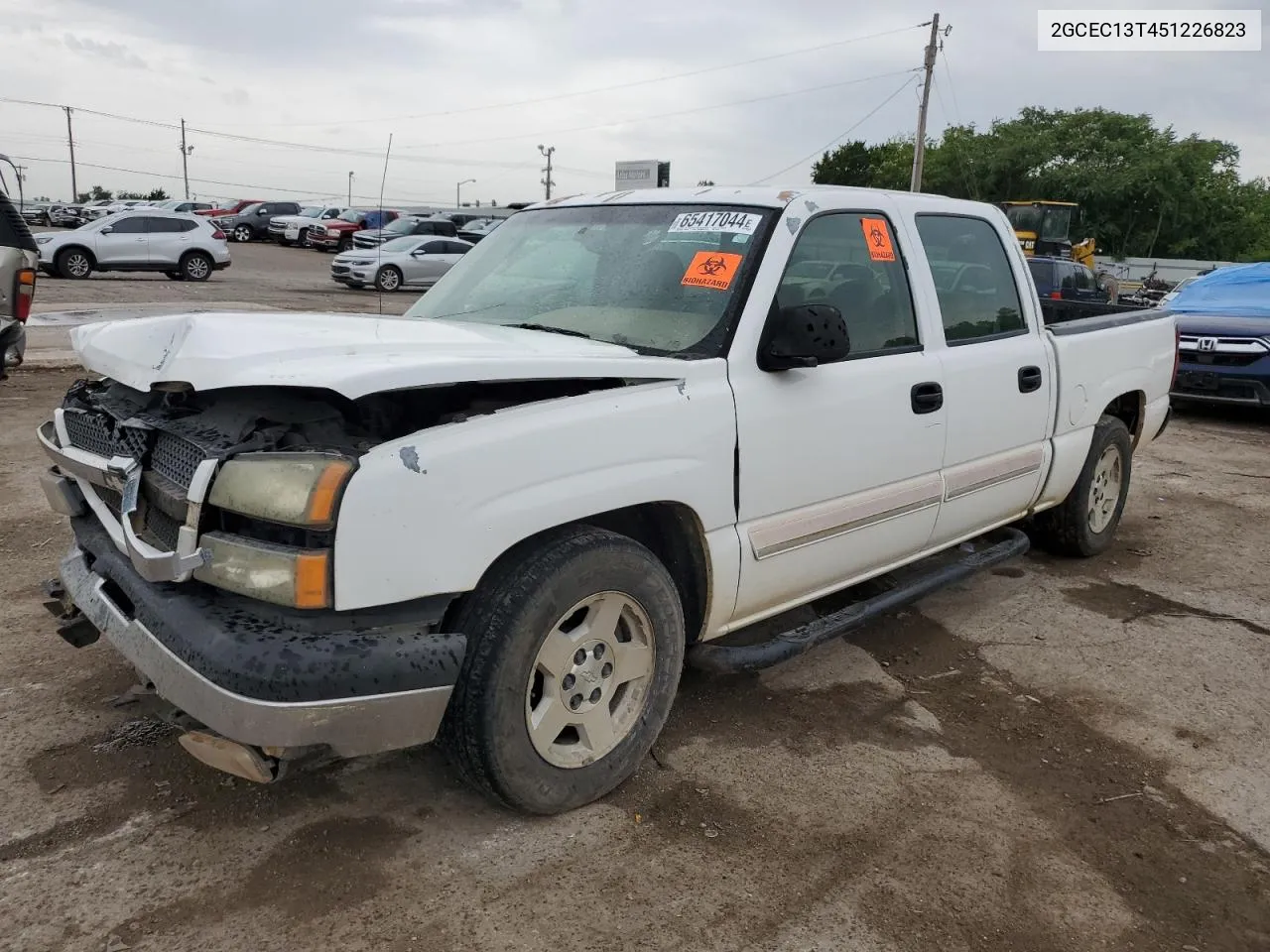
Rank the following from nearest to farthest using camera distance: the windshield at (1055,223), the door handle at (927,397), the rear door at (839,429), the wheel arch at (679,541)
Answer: the wheel arch at (679,541) → the rear door at (839,429) → the door handle at (927,397) → the windshield at (1055,223)

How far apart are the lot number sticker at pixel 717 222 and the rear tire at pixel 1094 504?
8.66 ft

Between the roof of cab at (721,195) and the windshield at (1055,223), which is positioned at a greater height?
the windshield at (1055,223)

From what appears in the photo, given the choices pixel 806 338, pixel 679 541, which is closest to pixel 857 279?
pixel 806 338

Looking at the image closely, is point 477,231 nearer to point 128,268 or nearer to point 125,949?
point 128,268

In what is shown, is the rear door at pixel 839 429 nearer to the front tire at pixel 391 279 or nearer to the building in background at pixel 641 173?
the building in background at pixel 641 173

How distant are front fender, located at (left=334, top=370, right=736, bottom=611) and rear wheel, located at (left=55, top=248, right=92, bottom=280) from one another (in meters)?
23.5

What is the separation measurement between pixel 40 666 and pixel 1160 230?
5751 cm

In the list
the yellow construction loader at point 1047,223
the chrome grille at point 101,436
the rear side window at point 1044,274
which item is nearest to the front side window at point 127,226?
the rear side window at point 1044,274

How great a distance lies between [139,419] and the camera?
2.67 meters

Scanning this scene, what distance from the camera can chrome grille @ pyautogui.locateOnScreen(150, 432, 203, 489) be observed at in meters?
2.48

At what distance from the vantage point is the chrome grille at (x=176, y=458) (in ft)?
8.14

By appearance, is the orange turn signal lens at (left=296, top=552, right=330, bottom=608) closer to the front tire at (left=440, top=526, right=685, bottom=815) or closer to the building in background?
the front tire at (left=440, top=526, right=685, bottom=815)

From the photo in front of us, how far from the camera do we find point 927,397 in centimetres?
373

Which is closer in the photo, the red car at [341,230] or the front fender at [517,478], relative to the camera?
the front fender at [517,478]
